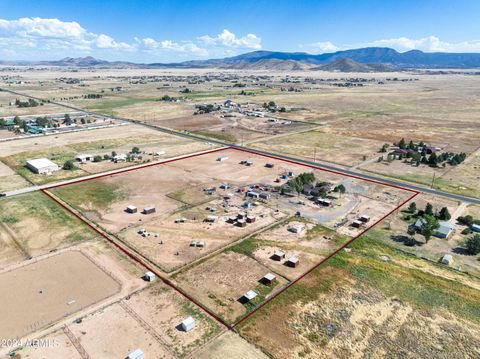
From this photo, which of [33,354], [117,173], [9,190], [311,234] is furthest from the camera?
[117,173]

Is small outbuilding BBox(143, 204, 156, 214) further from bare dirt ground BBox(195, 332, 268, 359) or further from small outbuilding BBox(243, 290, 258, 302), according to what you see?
bare dirt ground BBox(195, 332, 268, 359)

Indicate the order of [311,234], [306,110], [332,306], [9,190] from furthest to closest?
[306,110] < [9,190] < [311,234] < [332,306]

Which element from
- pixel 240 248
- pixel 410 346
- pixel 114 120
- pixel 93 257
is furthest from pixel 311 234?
pixel 114 120

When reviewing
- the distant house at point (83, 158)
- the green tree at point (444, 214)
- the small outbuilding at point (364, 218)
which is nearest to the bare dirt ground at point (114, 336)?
the small outbuilding at point (364, 218)

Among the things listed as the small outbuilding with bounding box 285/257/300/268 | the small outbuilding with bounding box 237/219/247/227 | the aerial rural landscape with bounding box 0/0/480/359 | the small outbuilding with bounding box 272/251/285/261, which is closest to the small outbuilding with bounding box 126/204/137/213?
the aerial rural landscape with bounding box 0/0/480/359

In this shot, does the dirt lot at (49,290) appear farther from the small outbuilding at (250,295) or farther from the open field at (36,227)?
the small outbuilding at (250,295)

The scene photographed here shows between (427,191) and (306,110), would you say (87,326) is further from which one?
(306,110)

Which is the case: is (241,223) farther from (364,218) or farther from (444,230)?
(444,230)

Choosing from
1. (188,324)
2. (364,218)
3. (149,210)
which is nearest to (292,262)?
(188,324)
